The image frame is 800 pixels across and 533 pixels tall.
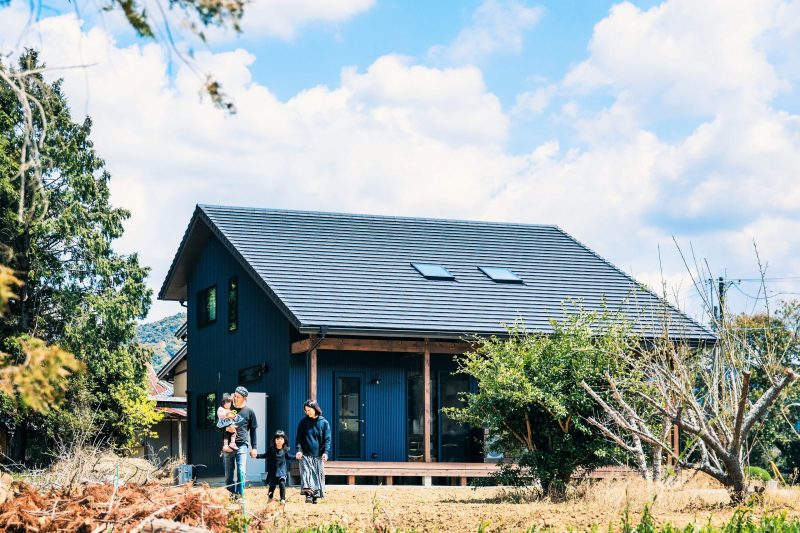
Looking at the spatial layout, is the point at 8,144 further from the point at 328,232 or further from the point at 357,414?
the point at 357,414

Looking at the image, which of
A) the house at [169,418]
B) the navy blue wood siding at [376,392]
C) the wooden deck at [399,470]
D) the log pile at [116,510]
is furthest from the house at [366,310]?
the house at [169,418]

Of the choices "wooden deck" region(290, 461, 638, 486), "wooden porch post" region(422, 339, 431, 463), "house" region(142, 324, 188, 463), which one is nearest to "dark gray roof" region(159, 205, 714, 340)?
"wooden porch post" region(422, 339, 431, 463)

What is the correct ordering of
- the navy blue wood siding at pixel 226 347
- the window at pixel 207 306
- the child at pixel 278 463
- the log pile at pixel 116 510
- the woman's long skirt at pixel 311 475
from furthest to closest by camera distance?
the window at pixel 207 306, the navy blue wood siding at pixel 226 347, the woman's long skirt at pixel 311 475, the child at pixel 278 463, the log pile at pixel 116 510

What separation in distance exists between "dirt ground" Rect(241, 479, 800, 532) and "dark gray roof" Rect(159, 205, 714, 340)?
7.61m

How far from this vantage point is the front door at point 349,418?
2348 centimetres

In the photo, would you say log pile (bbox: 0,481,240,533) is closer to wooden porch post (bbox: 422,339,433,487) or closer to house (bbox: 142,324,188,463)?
wooden porch post (bbox: 422,339,433,487)

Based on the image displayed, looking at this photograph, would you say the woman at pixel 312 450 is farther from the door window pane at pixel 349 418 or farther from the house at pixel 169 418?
the house at pixel 169 418

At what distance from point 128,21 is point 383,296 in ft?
59.8

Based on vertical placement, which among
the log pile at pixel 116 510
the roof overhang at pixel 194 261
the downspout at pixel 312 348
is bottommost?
the log pile at pixel 116 510

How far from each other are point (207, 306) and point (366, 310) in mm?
7095

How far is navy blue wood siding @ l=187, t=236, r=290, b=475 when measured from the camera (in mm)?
24047

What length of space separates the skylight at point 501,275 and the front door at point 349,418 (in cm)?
454

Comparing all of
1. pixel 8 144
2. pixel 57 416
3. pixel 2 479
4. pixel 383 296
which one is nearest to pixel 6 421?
pixel 57 416

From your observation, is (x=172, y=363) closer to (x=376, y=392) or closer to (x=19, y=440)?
(x=19, y=440)
